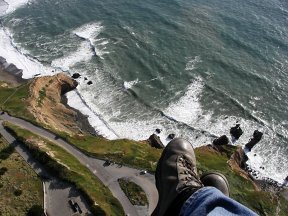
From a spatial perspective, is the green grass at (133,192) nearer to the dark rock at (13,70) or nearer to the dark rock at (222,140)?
the dark rock at (222,140)

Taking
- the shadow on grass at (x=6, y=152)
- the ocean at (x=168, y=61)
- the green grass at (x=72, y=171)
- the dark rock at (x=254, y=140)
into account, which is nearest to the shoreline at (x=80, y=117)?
the ocean at (x=168, y=61)

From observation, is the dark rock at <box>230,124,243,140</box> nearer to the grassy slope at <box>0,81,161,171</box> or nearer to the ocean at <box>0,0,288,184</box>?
the ocean at <box>0,0,288,184</box>

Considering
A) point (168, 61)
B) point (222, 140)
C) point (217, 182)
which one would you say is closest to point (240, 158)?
point (222, 140)

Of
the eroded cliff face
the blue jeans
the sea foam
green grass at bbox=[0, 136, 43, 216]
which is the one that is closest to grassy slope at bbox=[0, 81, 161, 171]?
the eroded cliff face

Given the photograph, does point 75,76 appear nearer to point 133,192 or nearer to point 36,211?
point 133,192

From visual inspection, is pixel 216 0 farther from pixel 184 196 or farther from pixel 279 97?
pixel 184 196


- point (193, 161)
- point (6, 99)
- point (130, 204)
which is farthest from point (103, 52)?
point (193, 161)
